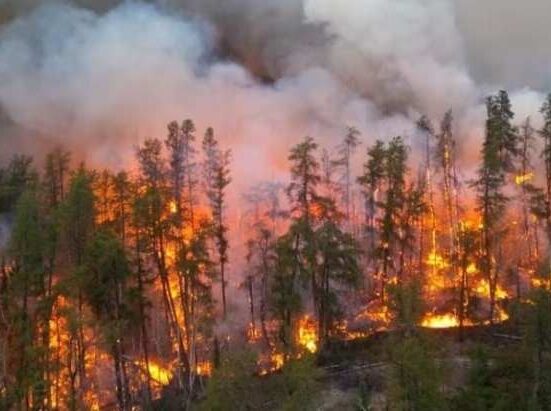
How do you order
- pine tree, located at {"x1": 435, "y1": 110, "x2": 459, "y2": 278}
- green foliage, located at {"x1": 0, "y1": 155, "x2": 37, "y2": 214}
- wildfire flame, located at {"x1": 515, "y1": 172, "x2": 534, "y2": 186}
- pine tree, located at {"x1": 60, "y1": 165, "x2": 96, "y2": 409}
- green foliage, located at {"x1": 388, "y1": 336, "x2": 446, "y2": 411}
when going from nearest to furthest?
Answer: green foliage, located at {"x1": 388, "y1": 336, "x2": 446, "y2": 411}, pine tree, located at {"x1": 60, "y1": 165, "x2": 96, "y2": 409}, wildfire flame, located at {"x1": 515, "y1": 172, "x2": 534, "y2": 186}, green foliage, located at {"x1": 0, "y1": 155, "x2": 37, "y2": 214}, pine tree, located at {"x1": 435, "y1": 110, "x2": 459, "y2": 278}

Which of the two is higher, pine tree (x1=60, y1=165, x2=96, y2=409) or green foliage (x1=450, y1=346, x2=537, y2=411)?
pine tree (x1=60, y1=165, x2=96, y2=409)

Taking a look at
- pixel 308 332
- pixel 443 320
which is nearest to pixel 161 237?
pixel 308 332

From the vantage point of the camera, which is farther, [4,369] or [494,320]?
[494,320]

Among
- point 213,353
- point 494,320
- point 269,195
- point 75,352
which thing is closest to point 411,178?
point 269,195

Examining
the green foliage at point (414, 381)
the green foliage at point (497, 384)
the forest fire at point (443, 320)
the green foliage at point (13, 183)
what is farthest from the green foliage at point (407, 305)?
the green foliage at point (13, 183)

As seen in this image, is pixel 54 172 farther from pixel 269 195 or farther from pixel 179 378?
pixel 269 195

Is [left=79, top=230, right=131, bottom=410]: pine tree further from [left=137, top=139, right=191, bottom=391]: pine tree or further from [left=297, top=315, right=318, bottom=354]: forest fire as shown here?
[left=297, top=315, right=318, bottom=354]: forest fire

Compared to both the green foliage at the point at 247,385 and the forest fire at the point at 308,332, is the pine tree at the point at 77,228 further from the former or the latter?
the forest fire at the point at 308,332

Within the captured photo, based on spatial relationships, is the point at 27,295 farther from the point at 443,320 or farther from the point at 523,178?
the point at 523,178

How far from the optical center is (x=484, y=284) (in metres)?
59.2

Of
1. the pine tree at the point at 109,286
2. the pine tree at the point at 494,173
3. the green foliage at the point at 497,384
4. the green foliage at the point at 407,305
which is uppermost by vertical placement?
the pine tree at the point at 494,173

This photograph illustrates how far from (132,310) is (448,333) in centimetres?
2101

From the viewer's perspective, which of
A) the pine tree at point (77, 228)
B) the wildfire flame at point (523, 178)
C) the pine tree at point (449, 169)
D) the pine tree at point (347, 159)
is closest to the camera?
the pine tree at point (77, 228)

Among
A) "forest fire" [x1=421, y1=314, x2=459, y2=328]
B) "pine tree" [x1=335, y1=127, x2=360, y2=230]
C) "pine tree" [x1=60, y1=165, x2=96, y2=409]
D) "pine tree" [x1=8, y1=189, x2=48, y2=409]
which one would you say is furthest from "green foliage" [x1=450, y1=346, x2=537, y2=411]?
"pine tree" [x1=335, y1=127, x2=360, y2=230]
